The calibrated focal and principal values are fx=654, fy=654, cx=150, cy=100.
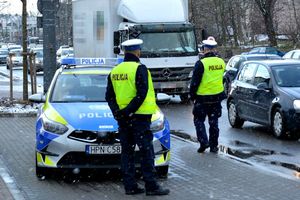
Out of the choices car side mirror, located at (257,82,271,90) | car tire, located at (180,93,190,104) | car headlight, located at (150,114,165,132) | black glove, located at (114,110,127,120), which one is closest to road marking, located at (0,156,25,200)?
black glove, located at (114,110,127,120)

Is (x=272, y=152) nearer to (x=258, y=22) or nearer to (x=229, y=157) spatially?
(x=229, y=157)

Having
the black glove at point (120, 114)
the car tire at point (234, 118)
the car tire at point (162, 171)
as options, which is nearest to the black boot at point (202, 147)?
the car tire at point (162, 171)

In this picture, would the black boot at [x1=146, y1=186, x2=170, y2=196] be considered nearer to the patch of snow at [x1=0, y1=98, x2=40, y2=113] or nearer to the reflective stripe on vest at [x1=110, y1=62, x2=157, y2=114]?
the reflective stripe on vest at [x1=110, y1=62, x2=157, y2=114]

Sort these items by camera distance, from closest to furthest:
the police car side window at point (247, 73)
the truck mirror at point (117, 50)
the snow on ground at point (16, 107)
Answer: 1. the police car side window at point (247, 73)
2. the snow on ground at point (16, 107)
3. the truck mirror at point (117, 50)

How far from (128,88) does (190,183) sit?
5.82ft

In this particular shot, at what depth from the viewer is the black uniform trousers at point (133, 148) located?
7.63 metres

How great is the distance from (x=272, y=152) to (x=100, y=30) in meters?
12.4

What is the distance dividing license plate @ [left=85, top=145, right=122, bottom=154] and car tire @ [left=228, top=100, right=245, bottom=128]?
701 cm

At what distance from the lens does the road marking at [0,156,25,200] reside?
7818 millimetres

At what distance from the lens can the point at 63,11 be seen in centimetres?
7531

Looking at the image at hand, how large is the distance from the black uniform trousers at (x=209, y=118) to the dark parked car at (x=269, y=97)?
7.01 feet

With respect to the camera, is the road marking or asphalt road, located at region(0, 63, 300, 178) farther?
asphalt road, located at region(0, 63, 300, 178)

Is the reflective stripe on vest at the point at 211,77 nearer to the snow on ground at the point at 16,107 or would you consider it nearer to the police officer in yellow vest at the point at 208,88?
the police officer in yellow vest at the point at 208,88

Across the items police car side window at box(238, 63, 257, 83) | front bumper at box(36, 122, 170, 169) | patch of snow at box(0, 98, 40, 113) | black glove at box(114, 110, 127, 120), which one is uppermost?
black glove at box(114, 110, 127, 120)
